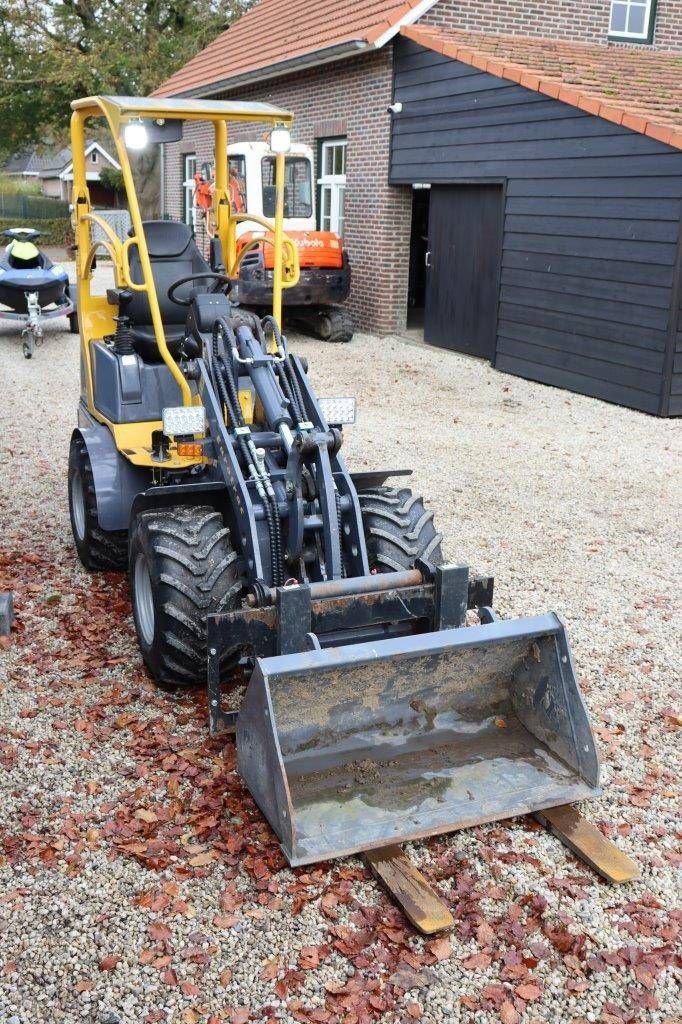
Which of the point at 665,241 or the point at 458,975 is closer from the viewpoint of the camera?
the point at 458,975

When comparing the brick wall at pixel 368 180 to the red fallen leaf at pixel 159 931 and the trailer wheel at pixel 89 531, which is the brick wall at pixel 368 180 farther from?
the red fallen leaf at pixel 159 931

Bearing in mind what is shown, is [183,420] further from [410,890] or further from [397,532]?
[410,890]

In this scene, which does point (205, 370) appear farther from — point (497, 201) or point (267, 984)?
point (497, 201)

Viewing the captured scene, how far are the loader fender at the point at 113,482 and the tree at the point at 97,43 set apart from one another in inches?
887

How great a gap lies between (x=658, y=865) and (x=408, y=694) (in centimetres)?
104

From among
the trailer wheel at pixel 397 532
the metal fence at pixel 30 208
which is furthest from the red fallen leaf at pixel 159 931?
the metal fence at pixel 30 208

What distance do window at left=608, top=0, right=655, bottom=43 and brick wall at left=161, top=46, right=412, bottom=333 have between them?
3.73 m

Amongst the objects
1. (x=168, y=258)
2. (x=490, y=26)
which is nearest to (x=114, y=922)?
(x=168, y=258)

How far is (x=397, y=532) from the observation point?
14.7ft

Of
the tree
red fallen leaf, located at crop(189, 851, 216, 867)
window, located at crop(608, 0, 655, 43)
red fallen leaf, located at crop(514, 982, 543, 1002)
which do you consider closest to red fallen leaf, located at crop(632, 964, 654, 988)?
red fallen leaf, located at crop(514, 982, 543, 1002)

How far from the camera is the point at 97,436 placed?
5.66 meters

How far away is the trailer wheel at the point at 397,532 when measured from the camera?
14.5 feet

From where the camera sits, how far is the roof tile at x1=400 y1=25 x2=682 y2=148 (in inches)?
404

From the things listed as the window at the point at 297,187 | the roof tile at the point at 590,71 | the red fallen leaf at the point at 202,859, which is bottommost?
the red fallen leaf at the point at 202,859
